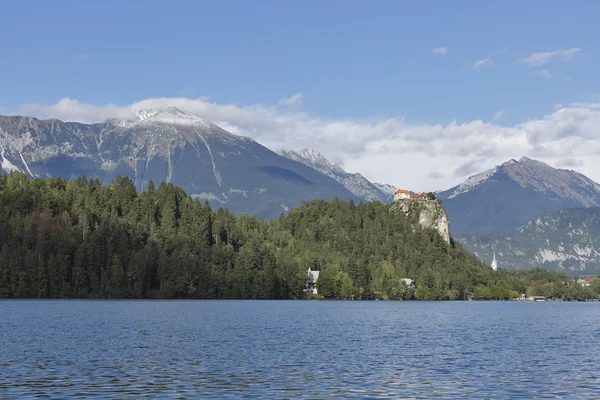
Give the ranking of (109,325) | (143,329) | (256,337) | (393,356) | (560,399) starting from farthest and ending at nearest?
(109,325) → (143,329) → (256,337) → (393,356) → (560,399)

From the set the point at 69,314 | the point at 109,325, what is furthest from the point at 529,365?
the point at 69,314

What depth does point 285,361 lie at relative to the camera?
230 feet

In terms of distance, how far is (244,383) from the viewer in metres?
56.6

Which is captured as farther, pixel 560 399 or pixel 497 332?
pixel 497 332

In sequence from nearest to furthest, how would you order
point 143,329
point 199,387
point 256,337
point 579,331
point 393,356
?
1. point 199,387
2. point 393,356
3. point 256,337
4. point 143,329
5. point 579,331

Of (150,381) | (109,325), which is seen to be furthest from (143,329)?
(150,381)

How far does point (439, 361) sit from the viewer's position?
236 feet

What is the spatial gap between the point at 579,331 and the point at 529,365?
2269 inches

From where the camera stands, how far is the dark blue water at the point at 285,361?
5384 cm

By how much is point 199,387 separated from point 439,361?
26.2 metres

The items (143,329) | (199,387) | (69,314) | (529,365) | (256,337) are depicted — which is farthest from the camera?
(69,314)

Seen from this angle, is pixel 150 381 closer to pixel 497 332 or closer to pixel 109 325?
pixel 109 325

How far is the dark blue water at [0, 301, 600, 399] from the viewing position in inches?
2120

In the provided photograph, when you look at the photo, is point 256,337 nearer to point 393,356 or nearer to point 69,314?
point 393,356
